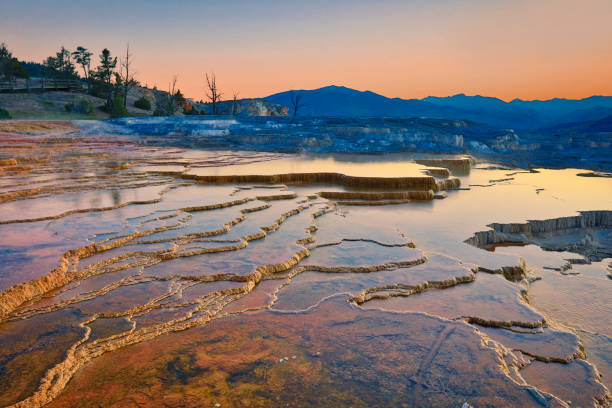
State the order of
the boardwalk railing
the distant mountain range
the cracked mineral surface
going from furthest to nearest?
the distant mountain range < the boardwalk railing < the cracked mineral surface

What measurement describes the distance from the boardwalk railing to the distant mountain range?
67.5 m

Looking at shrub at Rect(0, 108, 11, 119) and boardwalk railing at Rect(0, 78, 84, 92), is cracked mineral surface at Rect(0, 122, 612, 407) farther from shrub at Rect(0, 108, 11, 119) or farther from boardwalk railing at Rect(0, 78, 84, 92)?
boardwalk railing at Rect(0, 78, 84, 92)

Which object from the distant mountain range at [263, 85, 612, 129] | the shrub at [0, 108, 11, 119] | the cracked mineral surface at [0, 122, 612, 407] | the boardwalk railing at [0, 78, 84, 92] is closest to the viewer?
the cracked mineral surface at [0, 122, 612, 407]

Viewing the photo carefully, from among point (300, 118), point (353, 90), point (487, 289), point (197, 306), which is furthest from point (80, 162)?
point (353, 90)

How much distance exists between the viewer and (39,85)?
35906mm

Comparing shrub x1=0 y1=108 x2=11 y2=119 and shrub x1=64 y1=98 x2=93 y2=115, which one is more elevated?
shrub x1=64 y1=98 x2=93 y2=115

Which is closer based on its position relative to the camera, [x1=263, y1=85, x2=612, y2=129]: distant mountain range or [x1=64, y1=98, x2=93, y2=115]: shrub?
[x1=64, y1=98, x2=93, y2=115]: shrub

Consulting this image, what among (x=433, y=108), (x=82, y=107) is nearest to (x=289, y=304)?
(x=82, y=107)

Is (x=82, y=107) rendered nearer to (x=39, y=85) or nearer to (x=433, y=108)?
(x=39, y=85)

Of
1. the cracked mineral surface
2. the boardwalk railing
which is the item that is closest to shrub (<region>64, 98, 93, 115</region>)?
the boardwalk railing

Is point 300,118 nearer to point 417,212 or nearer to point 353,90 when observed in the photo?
point 417,212

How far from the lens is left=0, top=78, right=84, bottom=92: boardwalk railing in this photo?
106ft

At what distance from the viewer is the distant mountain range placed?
101325mm

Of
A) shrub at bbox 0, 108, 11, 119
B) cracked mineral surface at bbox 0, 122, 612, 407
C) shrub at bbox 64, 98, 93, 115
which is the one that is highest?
shrub at bbox 64, 98, 93, 115
